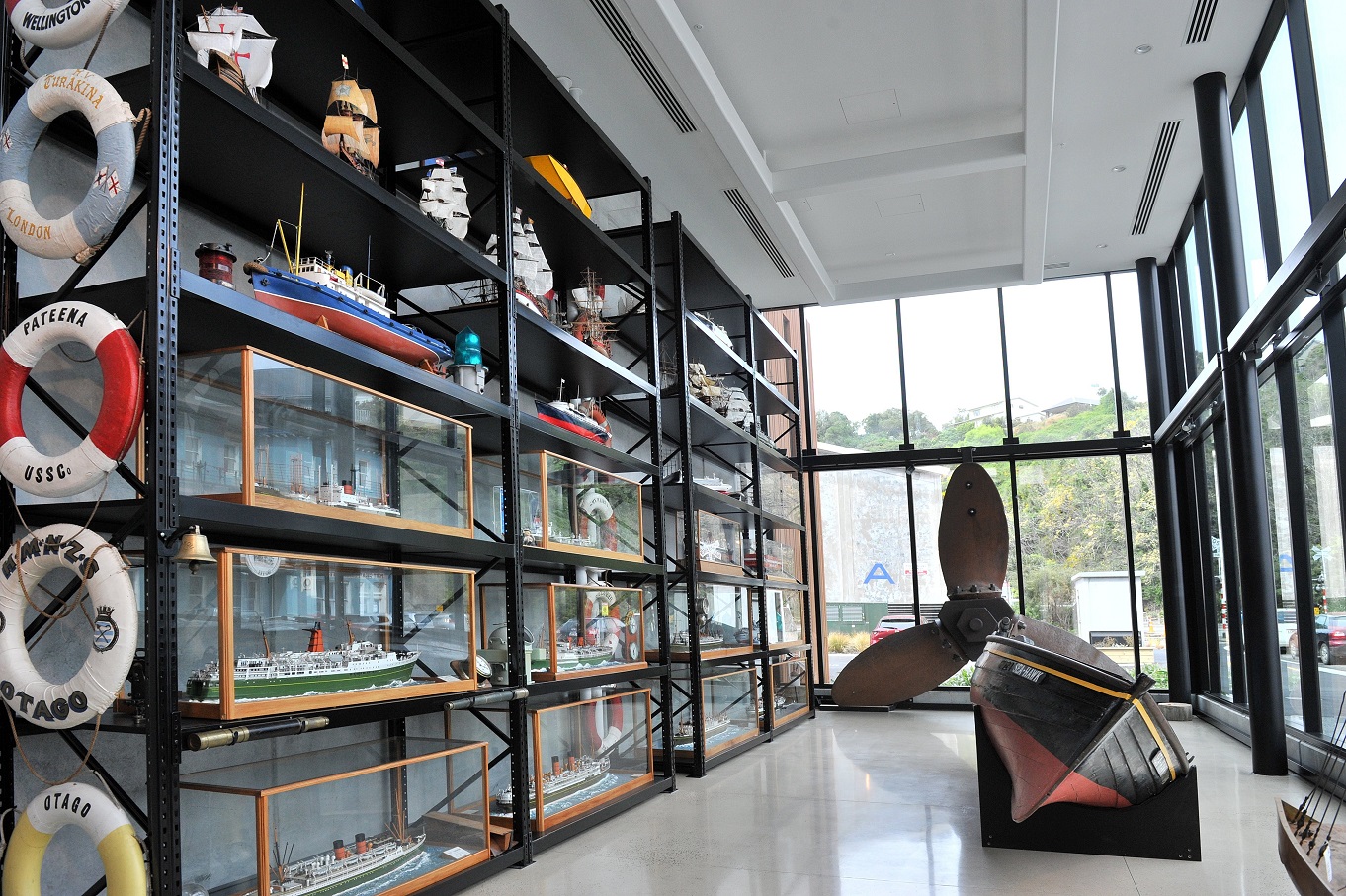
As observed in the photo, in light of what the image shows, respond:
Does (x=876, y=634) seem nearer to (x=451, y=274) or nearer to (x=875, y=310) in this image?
(x=875, y=310)

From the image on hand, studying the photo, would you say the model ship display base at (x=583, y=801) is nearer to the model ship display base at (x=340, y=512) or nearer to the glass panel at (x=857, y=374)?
the model ship display base at (x=340, y=512)

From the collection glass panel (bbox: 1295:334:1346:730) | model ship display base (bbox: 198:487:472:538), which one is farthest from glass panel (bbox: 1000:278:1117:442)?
model ship display base (bbox: 198:487:472:538)

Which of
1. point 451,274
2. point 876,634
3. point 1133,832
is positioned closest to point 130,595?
point 451,274

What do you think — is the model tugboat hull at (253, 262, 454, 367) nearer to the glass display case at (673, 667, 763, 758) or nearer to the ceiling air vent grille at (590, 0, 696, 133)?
the ceiling air vent grille at (590, 0, 696, 133)

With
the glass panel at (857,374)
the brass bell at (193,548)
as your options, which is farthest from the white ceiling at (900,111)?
the brass bell at (193,548)

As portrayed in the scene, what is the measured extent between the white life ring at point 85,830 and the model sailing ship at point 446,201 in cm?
298

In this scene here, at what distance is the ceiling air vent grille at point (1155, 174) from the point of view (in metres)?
7.81

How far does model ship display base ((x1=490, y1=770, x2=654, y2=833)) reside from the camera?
504cm

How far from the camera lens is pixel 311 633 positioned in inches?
141

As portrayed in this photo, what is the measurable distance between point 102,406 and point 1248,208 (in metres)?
7.70

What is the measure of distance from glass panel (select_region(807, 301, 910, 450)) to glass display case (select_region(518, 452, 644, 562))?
20.3 ft

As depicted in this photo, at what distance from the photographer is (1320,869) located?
2982 millimetres

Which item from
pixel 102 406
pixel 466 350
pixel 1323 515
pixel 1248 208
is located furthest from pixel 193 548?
pixel 1248 208

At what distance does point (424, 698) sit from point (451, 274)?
88.6 inches
